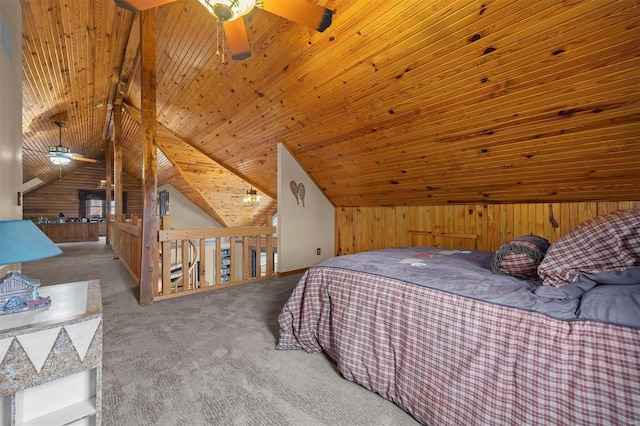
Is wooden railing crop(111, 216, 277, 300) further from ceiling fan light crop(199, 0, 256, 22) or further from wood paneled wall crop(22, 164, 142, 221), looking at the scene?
wood paneled wall crop(22, 164, 142, 221)

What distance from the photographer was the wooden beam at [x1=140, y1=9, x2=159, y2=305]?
2892mm

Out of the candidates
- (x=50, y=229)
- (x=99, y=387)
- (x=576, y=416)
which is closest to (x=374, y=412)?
(x=576, y=416)

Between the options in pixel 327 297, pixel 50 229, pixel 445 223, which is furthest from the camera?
pixel 50 229

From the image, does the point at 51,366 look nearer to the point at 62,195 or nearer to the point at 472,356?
the point at 472,356

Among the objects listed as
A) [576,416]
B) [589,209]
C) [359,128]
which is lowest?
[576,416]

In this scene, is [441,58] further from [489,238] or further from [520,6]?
[489,238]

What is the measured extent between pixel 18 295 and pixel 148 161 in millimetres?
2171

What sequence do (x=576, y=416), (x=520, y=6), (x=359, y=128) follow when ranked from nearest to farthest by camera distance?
(x=576, y=416)
(x=520, y=6)
(x=359, y=128)

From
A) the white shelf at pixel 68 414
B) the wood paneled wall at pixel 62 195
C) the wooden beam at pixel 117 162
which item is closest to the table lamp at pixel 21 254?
the white shelf at pixel 68 414

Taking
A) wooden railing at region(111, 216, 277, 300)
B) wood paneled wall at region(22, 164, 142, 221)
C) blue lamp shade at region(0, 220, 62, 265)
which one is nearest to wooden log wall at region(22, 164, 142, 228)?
wood paneled wall at region(22, 164, 142, 221)

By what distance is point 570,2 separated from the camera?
1400 mm

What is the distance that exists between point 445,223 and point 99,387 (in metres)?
3.33

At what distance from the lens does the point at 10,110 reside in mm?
1730

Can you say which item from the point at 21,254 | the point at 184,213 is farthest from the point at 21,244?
the point at 184,213
